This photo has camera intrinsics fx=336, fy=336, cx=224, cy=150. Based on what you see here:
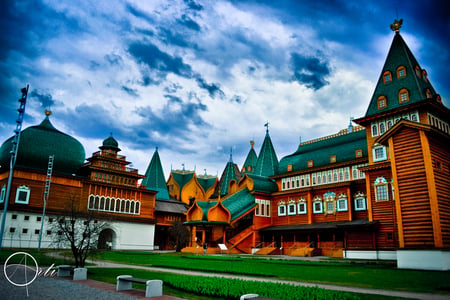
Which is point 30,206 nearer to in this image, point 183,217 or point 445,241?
point 183,217

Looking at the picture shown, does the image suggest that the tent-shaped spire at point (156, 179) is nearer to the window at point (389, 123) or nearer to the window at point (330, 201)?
the window at point (330, 201)

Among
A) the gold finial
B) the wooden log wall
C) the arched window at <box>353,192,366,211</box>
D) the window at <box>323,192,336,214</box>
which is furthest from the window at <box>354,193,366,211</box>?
the gold finial

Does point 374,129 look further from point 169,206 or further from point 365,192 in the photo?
point 169,206

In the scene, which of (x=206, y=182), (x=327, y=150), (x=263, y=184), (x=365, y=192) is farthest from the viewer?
(x=206, y=182)

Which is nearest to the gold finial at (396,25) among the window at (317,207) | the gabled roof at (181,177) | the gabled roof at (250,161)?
the window at (317,207)

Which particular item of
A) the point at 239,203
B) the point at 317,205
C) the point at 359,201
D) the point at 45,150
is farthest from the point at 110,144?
the point at 359,201

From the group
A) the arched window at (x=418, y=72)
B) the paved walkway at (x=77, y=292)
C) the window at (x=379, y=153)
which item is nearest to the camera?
the paved walkway at (x=77, y=292)

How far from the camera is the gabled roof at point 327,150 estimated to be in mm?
39969

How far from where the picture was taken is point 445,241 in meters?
21.1

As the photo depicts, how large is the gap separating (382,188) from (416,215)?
345 inches

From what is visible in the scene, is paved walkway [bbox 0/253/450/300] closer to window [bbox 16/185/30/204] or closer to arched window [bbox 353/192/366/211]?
arched window [bbox 353/192/366/211]

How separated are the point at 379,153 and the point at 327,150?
11442mm

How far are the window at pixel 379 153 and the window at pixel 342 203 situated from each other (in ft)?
23.9

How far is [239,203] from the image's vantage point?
145ft
